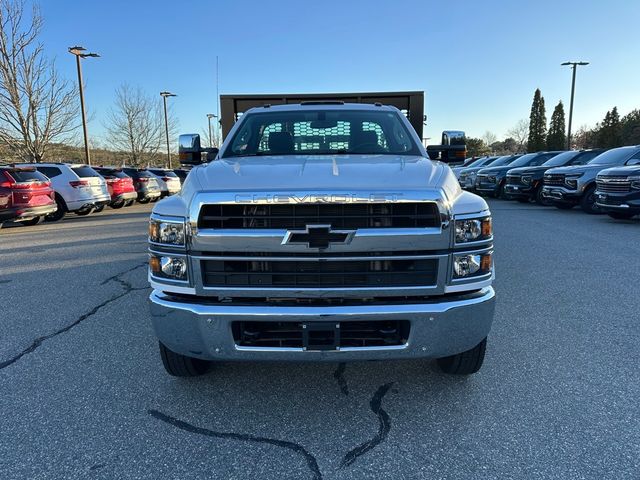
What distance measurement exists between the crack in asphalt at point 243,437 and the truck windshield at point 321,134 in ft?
6.83

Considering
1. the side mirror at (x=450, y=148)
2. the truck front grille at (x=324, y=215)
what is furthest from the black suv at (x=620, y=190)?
the truck front grille at (x=324, y=215)

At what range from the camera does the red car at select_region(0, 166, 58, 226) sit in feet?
35.4

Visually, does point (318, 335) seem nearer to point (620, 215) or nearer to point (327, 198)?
point (327, 198)

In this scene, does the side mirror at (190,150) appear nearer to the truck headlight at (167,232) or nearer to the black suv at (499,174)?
the truck headlight at (167,232)

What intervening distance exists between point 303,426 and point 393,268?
1.06 m

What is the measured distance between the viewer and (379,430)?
8.43 ft

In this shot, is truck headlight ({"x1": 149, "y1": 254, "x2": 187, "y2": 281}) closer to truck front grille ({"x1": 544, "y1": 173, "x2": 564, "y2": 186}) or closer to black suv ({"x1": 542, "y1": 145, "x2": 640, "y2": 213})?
black suv ({"x1": 542, "y1": 145, "x2": 640, "y2": 213})

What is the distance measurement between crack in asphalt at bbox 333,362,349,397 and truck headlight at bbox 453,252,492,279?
111 cm

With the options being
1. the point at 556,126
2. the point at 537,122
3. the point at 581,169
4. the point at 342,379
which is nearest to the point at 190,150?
the point at 342,379

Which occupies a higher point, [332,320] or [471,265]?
[471,265]

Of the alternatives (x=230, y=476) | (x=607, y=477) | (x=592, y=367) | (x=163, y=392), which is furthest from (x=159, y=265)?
(x=592, y=367)

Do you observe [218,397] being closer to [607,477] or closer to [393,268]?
[393,268]

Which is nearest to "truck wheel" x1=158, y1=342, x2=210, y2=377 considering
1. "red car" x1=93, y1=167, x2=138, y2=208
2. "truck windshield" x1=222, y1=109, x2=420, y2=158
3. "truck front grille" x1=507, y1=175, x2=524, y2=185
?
"truck windshield" x1=222, y1=109, x2=420, y2=158

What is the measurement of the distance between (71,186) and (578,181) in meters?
14.6
